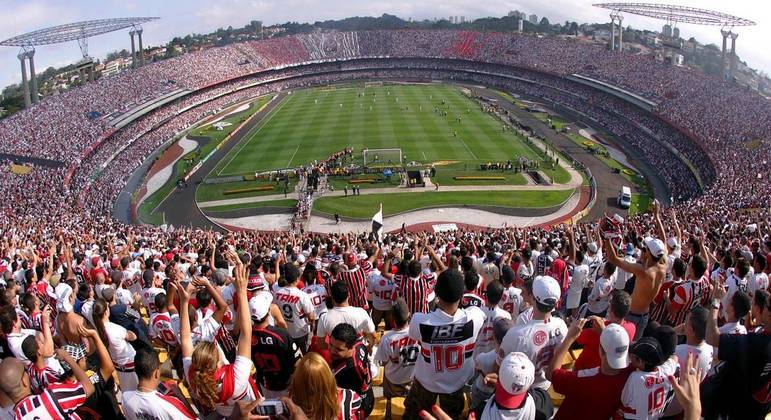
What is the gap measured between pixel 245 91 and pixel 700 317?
260ft

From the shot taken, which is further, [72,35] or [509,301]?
[72,35]

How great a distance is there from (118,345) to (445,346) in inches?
160

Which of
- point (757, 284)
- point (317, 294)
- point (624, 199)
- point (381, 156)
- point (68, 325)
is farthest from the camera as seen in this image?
point (381, 156)

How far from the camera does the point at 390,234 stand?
25078 millimetres

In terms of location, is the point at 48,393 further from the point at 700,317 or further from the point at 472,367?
the point at 700,317

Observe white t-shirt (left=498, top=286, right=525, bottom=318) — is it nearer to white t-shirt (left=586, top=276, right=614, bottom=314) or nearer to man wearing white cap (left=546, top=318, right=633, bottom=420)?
white t-shirt (left=586, top=276, right=614, bottom=314)

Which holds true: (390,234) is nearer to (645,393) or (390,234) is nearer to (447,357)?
(447,357)

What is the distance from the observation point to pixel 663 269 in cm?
752

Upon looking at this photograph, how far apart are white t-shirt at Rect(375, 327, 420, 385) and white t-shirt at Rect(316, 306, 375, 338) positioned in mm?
253

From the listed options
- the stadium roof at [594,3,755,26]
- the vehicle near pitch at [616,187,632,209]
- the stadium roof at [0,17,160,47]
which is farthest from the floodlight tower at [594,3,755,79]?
the stadium roof at [0,17,160,47]

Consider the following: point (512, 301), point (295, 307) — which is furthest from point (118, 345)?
point (512, 301)

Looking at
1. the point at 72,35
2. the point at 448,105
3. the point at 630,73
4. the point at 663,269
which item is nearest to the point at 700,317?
the point at 663,269

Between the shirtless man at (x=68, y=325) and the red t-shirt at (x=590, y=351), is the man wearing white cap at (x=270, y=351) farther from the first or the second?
the red t-shirt at (x=590, y=351)

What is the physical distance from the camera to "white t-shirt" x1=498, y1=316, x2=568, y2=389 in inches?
223
